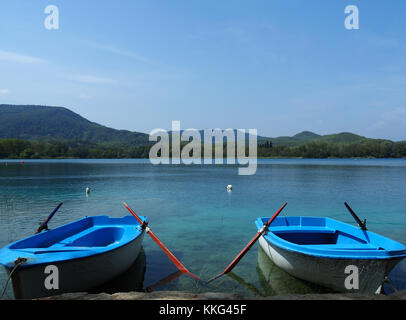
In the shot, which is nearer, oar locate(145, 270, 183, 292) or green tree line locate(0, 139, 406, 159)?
oar locate(145, 270, 183, 292)

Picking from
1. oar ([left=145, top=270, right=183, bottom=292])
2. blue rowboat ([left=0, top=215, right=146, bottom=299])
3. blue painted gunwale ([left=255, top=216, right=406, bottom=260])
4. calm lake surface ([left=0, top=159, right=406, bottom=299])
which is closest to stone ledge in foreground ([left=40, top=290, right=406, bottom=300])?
blue rowboat ([left=0, top=215, right=146, bottom=299])

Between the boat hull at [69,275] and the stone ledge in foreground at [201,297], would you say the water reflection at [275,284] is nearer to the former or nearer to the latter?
the stone ledge in foreground at [201,297]

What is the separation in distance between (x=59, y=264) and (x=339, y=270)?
A: 773cm

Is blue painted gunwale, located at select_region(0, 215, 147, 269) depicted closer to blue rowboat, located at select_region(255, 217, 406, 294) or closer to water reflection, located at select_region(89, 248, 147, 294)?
water reflection, located at select_region(89, 248, 147, 294)

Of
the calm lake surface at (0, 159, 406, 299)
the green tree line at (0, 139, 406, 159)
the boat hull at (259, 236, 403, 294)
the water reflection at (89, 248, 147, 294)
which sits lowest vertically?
the calm lake surface at (0, 159, 406, 299)

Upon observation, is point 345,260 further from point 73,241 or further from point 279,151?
point 279,151

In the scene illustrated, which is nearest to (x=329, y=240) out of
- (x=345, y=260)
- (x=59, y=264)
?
(x=345, y=260)

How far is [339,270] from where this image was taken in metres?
7.73

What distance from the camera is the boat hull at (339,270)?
7441 millimetres

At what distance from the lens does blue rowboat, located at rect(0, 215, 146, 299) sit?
669cm

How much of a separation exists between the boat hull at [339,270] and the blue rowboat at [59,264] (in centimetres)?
558

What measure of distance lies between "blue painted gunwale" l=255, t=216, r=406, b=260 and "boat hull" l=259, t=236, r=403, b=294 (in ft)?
0.52

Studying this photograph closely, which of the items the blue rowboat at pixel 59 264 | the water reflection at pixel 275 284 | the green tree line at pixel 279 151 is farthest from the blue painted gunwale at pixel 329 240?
the green tree line at pixel 279 151
